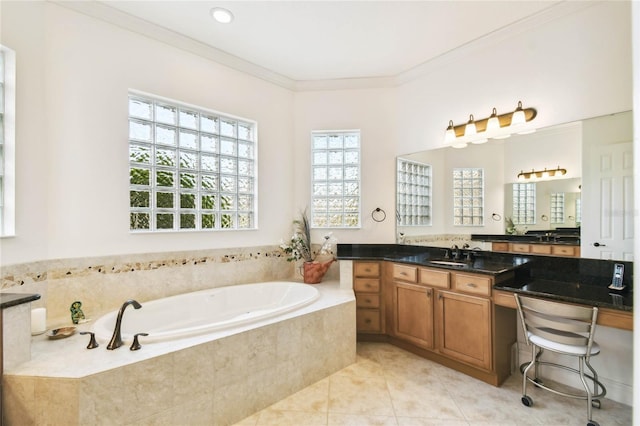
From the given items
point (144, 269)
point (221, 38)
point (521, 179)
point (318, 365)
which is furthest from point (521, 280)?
point (221, 38)

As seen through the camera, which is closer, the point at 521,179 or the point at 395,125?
the point at 521,179

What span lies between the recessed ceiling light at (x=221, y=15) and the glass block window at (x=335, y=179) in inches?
55.4

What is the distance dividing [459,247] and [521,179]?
0.81 m

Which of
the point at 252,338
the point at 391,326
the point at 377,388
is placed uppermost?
the point at 252,338

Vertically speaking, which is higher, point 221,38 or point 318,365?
point 221,38

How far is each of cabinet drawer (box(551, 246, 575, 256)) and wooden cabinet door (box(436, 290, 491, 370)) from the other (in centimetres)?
69

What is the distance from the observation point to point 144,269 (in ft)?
7.73

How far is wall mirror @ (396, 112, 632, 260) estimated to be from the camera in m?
2.02

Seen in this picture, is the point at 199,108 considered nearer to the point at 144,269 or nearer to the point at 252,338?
the point at 144,269

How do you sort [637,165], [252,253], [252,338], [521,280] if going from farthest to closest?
Answer: [252,253] < [521,280] < [252,338] < [637,165]

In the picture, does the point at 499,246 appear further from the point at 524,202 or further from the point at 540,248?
the point at 524,202

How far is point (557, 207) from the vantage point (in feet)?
7.09

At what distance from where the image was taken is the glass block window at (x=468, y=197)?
8.66 feet

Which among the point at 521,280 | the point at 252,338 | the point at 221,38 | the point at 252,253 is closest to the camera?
the point at 252,338
